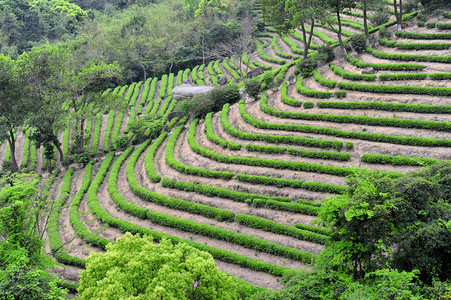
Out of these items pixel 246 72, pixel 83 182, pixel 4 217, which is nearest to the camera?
pixel 4 217

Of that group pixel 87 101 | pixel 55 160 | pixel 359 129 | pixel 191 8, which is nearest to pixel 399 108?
pixel 359 129

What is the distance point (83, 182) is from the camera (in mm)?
37188

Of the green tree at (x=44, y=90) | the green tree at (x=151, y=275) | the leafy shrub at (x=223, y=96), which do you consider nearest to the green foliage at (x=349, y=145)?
the leafy shrub at (x=223, y=96)

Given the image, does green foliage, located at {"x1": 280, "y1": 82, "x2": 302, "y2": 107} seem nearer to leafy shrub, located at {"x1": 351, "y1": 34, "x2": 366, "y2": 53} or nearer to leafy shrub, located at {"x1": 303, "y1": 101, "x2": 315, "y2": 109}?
leafy shrub, located at {"x1": 303, "y1": 101, "x2": 315, "y2": 109}

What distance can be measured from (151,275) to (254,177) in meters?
15.7

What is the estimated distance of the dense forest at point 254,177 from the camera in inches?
632

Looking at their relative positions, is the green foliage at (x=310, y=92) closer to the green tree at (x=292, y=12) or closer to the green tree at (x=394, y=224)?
the green tree at (x=292, y=12)

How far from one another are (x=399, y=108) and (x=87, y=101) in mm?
33346

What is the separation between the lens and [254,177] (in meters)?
30.3

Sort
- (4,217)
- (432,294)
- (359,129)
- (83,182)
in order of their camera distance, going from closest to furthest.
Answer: (432,294) < (4,217) < (359,129) < (83,182)

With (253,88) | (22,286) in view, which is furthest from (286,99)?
(22,286)

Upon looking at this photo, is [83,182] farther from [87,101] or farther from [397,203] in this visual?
[397,203]

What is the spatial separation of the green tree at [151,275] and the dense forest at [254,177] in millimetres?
78

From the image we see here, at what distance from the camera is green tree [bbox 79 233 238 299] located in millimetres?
15055
